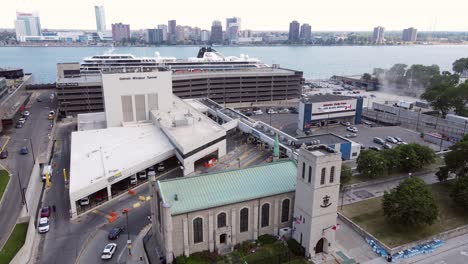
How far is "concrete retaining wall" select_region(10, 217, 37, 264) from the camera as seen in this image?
36.4 m

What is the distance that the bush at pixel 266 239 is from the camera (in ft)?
135

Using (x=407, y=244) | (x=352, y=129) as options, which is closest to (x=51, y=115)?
(x=352, y=129)

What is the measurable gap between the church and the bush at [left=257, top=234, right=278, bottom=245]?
495 mm

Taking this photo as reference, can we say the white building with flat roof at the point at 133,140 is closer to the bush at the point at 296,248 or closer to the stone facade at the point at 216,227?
the stone facade at the point at 216,227

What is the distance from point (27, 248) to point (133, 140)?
32336 mm

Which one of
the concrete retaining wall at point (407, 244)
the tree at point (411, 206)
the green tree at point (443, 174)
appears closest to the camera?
the concrete retaining wall at point (407, 244)

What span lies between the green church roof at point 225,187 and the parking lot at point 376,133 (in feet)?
147

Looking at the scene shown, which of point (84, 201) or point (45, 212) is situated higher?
point (45, 212)

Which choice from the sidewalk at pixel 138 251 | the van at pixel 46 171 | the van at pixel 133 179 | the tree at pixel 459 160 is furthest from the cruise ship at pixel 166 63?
the tree at pixel 459 160

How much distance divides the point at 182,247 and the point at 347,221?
2267 centimetres

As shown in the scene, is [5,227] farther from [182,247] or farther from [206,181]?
[206,181]

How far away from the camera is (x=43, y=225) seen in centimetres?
4506

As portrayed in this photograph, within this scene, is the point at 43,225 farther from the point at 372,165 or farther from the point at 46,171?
the point at 372,165

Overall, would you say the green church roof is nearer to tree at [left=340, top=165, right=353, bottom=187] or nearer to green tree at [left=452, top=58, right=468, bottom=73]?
tree at [left=340, top=165, right=353, bottom=187]
